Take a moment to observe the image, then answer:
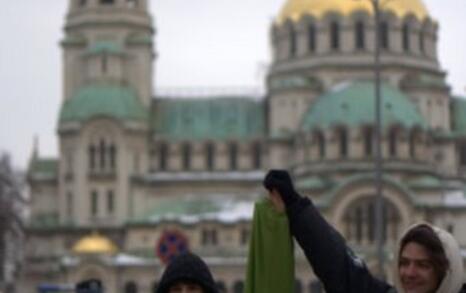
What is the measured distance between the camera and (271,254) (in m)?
6.07

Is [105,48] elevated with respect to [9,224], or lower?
elevated

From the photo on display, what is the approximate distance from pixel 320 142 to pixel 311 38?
25.1 ft

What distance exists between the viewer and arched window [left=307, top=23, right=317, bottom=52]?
87.4 meters

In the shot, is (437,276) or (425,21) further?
(425,21)

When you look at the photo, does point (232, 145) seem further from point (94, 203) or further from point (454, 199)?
point (454, 199)

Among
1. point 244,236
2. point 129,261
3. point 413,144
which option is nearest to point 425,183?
point 413,144

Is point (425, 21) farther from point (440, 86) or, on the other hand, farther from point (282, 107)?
point (282, 107)

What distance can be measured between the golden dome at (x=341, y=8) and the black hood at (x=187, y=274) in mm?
81594

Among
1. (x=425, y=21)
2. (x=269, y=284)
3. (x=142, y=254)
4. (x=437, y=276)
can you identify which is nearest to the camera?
(x=437, y=276)

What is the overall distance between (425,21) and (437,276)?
3280 inches

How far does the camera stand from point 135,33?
86812mm

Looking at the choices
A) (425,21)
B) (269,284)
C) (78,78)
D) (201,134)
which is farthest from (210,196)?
(269,284)

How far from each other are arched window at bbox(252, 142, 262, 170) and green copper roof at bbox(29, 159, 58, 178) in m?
11.2

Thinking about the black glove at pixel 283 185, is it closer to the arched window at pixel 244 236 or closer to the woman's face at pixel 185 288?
the woman's face at pixel 185 288
